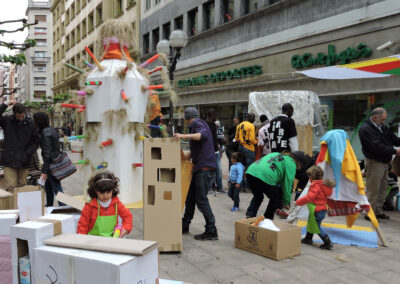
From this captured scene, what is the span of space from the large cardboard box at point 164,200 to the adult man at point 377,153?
3367 millimetres

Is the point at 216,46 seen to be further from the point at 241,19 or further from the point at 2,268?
the point at 2,268

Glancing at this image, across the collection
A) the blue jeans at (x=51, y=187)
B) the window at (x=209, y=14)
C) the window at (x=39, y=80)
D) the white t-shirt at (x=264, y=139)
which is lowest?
the blue jeans at (x=51, y=187)

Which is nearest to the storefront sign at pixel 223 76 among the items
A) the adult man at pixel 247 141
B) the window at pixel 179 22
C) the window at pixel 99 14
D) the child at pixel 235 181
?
the window at pixel 179 22

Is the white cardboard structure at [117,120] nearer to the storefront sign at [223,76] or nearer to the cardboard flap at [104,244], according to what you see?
the cardboard flap at [104,244]

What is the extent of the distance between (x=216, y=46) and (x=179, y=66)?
4540 millimetres

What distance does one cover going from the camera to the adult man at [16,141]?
18.0 ft

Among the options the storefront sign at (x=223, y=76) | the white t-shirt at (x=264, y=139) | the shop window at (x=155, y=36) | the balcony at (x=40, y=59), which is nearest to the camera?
the white t-shirt at (x=264, y=139)

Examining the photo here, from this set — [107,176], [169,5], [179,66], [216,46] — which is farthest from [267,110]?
[169,5]

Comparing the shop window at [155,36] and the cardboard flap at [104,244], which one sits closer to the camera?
the cardboard flap at [104,244]

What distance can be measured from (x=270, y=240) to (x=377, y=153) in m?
2.84

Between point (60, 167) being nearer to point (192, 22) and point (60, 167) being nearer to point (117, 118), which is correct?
point (117, 118)

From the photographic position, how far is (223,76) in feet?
61.3

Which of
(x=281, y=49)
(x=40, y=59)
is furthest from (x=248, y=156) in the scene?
(x=40, y=59)

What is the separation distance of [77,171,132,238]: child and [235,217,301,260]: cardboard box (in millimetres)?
1575
